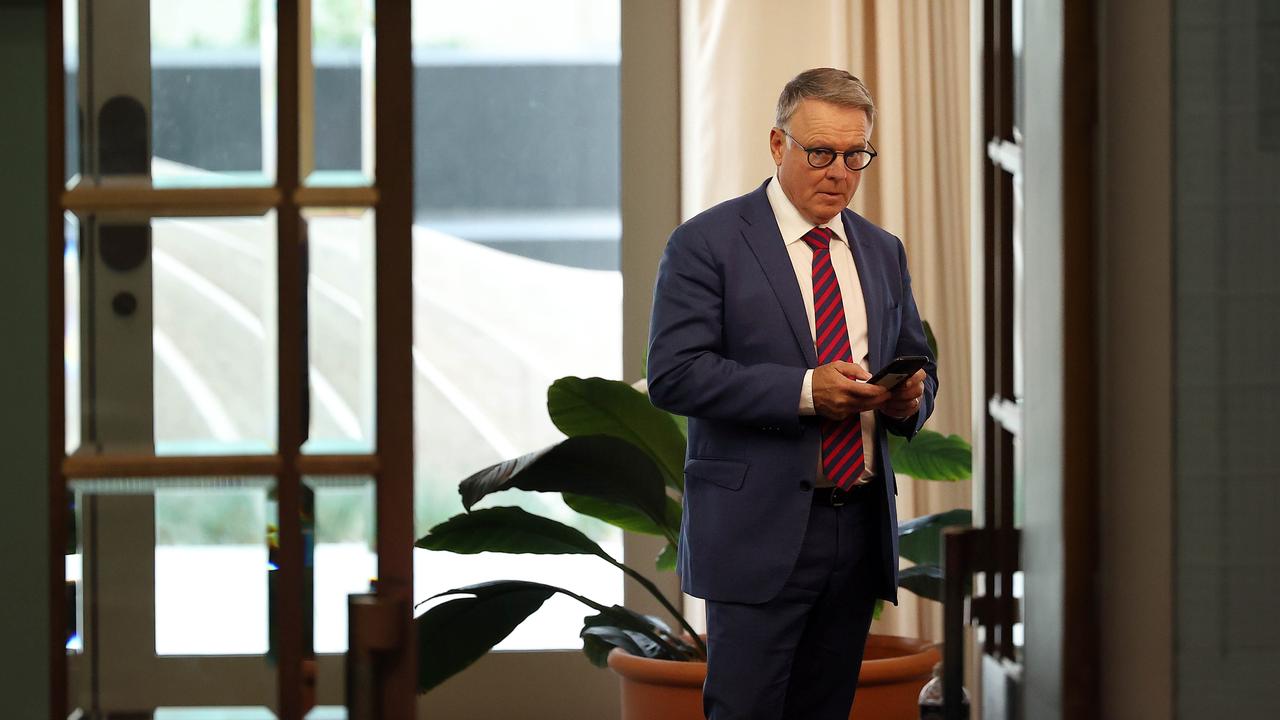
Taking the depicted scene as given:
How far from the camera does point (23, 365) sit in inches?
62.4

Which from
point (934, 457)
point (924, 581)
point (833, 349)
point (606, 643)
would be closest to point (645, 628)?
point (606, 643)

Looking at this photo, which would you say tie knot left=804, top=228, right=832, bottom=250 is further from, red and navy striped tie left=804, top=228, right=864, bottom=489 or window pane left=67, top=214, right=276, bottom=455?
window pane left=67, top=214, right=276, bottom=455

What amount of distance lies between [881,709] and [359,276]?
1.56m

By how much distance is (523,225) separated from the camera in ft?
10.8

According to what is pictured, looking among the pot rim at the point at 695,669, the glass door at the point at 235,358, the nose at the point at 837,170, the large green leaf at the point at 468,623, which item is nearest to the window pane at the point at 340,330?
the glass door at the point at 235,358

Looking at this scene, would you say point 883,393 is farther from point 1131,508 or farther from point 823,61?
point 823,61

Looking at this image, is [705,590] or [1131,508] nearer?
[1131,508]

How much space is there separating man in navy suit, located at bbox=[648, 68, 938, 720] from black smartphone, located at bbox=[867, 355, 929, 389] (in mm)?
18

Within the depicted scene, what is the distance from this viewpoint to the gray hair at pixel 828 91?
1.93 meters

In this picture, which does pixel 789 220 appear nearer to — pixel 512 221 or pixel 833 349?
pixel 833 349

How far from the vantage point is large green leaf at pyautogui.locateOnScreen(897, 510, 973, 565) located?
255 cm

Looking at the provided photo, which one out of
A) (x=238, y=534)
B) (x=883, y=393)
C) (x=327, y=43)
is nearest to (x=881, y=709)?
(x=883, y=393)

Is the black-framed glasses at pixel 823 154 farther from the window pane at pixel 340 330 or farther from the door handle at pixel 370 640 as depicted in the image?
the door handle at pixel 370 640

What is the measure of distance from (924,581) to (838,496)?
28.1 inches
